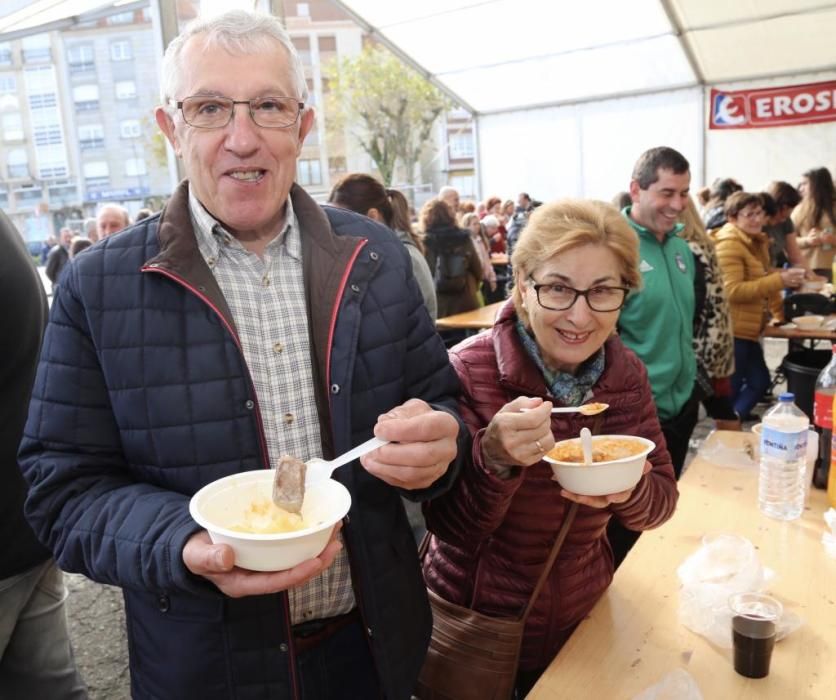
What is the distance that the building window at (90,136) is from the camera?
127ft

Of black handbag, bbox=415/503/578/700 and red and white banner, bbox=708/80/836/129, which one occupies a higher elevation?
red and white banner, bbox=708/80/836/129

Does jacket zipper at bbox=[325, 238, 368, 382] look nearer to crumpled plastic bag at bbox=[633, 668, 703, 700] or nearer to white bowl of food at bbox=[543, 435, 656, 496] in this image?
white bowl of food at bbox=[543, 435, 656, 496]

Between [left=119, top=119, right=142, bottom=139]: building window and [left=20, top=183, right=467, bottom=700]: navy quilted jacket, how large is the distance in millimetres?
41305

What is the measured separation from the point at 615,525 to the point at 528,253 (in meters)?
1.32

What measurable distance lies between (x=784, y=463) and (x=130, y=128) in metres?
42.0

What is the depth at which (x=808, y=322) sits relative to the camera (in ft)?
16.0

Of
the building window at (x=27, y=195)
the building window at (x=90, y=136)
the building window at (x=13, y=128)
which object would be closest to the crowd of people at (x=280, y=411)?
the building window at (x=27, y=195)

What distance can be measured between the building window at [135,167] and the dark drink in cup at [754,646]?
140ft

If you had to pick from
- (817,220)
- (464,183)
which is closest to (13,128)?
(464,183)

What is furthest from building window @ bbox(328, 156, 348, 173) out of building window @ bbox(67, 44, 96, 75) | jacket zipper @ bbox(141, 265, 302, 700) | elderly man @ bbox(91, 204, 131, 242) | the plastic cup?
the plastic cup

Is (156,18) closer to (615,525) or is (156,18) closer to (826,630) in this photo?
(615,525)

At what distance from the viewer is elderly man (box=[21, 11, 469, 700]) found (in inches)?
47.6

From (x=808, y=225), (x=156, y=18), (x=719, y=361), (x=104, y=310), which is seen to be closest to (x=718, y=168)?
(x=808, y=225)

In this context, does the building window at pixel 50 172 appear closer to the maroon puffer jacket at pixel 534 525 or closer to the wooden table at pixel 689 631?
the maroon puffer jacket at pixel 534 525
